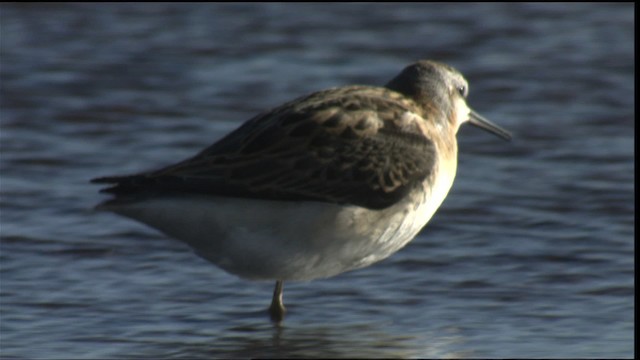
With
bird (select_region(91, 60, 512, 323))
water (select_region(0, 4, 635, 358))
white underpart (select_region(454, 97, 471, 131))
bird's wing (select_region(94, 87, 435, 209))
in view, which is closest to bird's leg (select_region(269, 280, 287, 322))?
water (select_region(0, 4, 635, 358))

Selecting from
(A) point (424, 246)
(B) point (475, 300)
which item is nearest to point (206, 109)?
(A) point (424, 246)

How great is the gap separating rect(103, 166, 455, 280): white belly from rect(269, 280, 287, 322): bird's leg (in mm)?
350

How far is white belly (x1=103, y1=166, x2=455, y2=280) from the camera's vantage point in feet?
28.9

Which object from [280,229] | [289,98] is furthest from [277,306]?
[289,98]

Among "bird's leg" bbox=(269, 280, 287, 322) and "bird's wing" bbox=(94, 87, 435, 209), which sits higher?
"bird's wing" bbox=(94, 87, 435, 209)

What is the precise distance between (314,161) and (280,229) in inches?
17.1

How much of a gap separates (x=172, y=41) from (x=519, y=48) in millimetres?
3441

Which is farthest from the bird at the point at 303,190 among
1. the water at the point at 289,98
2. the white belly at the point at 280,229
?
the water at the point at 289,98

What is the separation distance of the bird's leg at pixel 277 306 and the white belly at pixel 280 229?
350 millimetres

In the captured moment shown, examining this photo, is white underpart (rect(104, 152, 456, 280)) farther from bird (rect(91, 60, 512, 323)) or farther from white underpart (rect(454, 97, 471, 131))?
white underpart (rect(454, 97, 471, 131))

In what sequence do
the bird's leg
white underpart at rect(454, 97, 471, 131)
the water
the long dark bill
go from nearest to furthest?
the water → the bird's leg → white underpart at rect(454, 97, 471, 131) → the long dark bill

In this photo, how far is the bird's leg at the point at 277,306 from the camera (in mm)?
9625

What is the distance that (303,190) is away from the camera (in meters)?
8.88

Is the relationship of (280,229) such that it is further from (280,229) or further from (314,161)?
(314,161)
